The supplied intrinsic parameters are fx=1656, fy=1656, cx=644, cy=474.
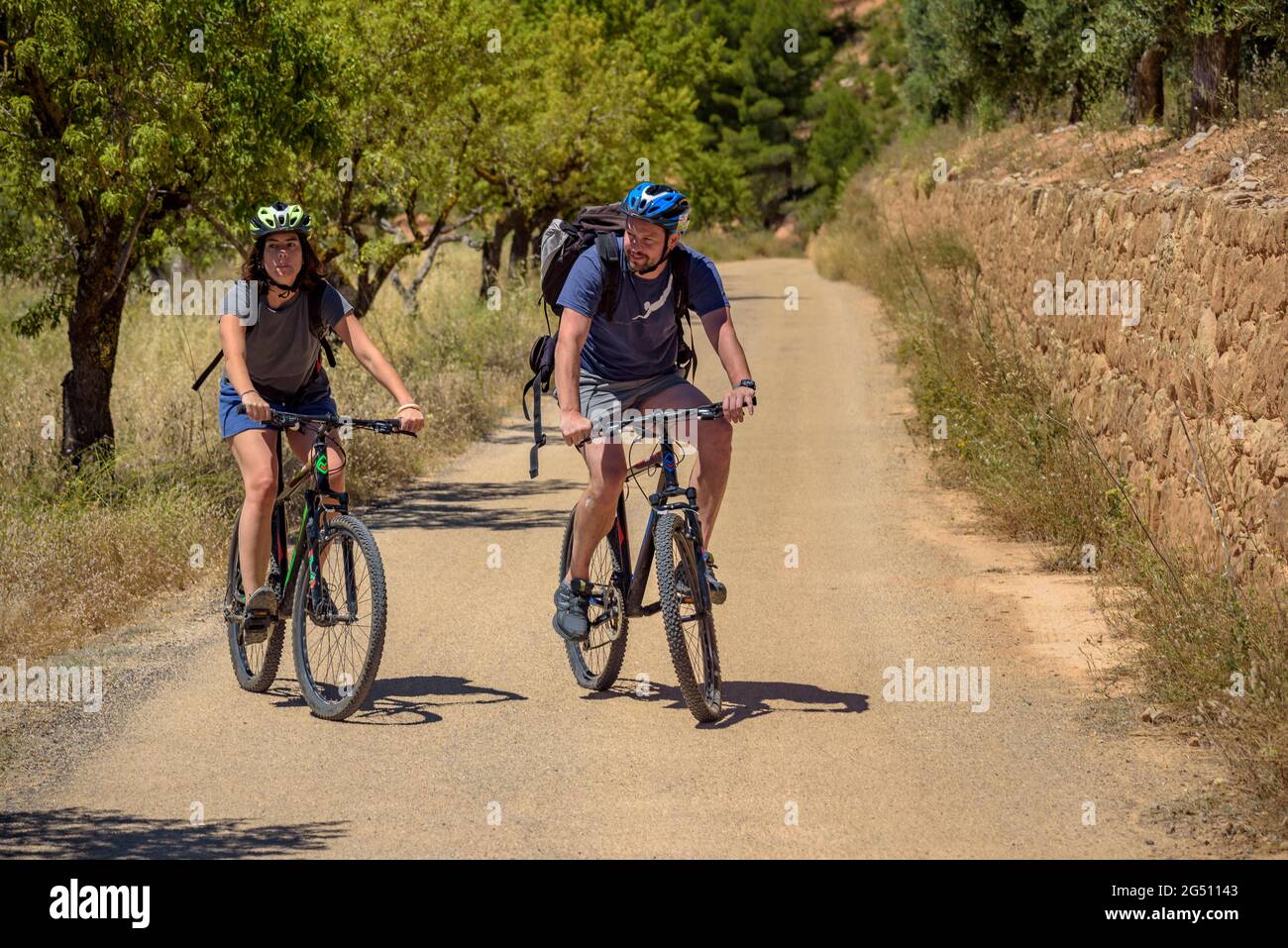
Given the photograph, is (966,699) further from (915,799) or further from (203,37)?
(203,37)

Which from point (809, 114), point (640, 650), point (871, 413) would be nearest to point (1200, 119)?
point (871, 413)

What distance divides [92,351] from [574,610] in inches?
239

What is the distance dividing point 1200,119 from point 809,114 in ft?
200

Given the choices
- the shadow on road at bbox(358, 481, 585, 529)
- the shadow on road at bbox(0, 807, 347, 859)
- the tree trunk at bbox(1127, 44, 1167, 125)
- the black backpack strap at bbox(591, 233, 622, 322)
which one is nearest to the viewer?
the shadow on road at bbox(0, 807, 347, 859)

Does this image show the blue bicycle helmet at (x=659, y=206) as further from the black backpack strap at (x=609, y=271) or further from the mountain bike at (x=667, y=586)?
the mountain bike at (x=667, y=586)

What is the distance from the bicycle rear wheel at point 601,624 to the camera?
23.2 ft

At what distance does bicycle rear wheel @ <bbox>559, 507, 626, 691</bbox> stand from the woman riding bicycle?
974mm

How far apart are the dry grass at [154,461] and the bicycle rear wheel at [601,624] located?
2663 mm

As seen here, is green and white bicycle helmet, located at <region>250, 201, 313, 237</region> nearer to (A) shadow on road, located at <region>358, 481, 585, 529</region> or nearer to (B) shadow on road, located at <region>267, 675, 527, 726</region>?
(B) shadow on road, located at <region>267, 675, 527, 726</region>

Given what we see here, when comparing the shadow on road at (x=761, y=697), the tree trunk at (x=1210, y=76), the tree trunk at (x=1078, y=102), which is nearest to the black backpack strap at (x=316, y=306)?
the shadow on road at (x=761, y=697)

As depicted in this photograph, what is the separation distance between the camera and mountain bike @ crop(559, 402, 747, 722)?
6441 mm

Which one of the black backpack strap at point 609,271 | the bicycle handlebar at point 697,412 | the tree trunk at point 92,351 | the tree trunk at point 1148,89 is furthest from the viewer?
the tree trunk at point 1148,89

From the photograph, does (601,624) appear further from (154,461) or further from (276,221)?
(154,461)
